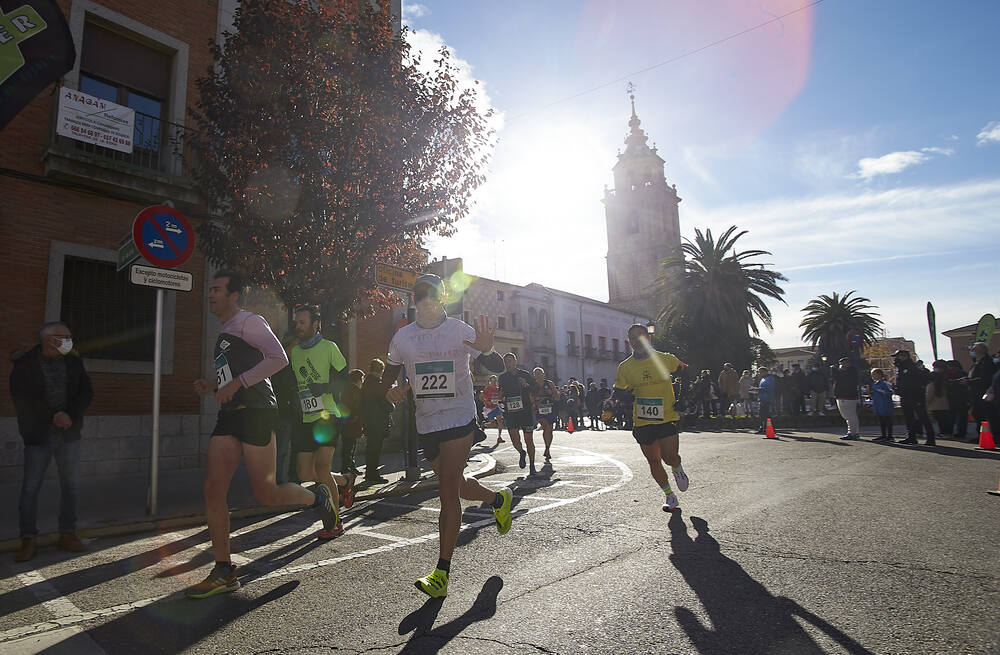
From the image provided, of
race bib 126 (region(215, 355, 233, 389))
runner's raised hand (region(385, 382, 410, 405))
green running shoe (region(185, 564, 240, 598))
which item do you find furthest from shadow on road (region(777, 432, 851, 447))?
race bib 126 (region(215, 355, 233, 389))

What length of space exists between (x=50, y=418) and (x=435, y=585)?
3.91 meters

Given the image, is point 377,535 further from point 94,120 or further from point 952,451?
point 952,451

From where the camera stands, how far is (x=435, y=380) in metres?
3.77

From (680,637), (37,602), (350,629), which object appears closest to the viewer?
(680,637)

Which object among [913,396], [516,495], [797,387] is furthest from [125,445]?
[797,387]

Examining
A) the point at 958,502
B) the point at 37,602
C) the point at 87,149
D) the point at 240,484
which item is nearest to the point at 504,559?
the point at 37,602

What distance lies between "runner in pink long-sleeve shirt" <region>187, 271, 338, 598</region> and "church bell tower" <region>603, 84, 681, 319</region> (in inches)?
2647

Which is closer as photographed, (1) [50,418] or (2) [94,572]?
(2) [94,572]

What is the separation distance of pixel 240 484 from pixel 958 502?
8.74 m

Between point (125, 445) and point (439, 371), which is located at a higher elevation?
point (439, 371)

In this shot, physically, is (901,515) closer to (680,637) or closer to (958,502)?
(958,502)

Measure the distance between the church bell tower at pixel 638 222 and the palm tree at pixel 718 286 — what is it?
30.0 metres

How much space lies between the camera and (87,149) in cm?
995

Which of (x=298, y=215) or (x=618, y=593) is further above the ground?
(x=298, y=215)
